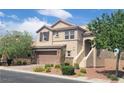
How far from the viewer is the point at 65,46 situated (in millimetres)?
43688

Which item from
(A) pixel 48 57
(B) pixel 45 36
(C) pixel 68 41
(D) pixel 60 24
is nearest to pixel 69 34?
(C) pixel 68 41

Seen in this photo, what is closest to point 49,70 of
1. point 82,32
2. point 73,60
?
point 73,60

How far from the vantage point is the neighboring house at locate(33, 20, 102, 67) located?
41812 mm

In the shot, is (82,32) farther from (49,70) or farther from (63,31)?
(49,70)

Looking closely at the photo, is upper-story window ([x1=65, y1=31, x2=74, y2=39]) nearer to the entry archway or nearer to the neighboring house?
→ the neighboring house

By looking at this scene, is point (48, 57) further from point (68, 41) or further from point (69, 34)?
point (69, 34)

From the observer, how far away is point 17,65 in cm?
4300

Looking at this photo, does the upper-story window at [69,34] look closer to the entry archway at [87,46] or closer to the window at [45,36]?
the entry archway at [87,46]

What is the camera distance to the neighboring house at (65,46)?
137 ft

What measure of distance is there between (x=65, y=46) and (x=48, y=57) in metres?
2.86

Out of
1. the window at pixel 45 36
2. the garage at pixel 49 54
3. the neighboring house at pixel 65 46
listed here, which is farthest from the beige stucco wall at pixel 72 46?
the window at pixel 45 36

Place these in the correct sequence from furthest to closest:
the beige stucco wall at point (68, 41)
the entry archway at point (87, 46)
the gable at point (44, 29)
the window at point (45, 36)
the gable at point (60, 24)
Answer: the window at point (45, 36), the gable at point (44, 29), the gable at point (60, 24), the beige stucco wall at point (68, 41), the entry archway at point (87, 46)

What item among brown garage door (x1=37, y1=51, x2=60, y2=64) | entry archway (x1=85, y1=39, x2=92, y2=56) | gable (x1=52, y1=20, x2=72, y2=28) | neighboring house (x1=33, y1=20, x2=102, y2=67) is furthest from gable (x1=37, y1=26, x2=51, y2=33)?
entry archway (x1=85, y1=39, x2=92, y2=56)

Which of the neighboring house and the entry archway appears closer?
the neighboring house
